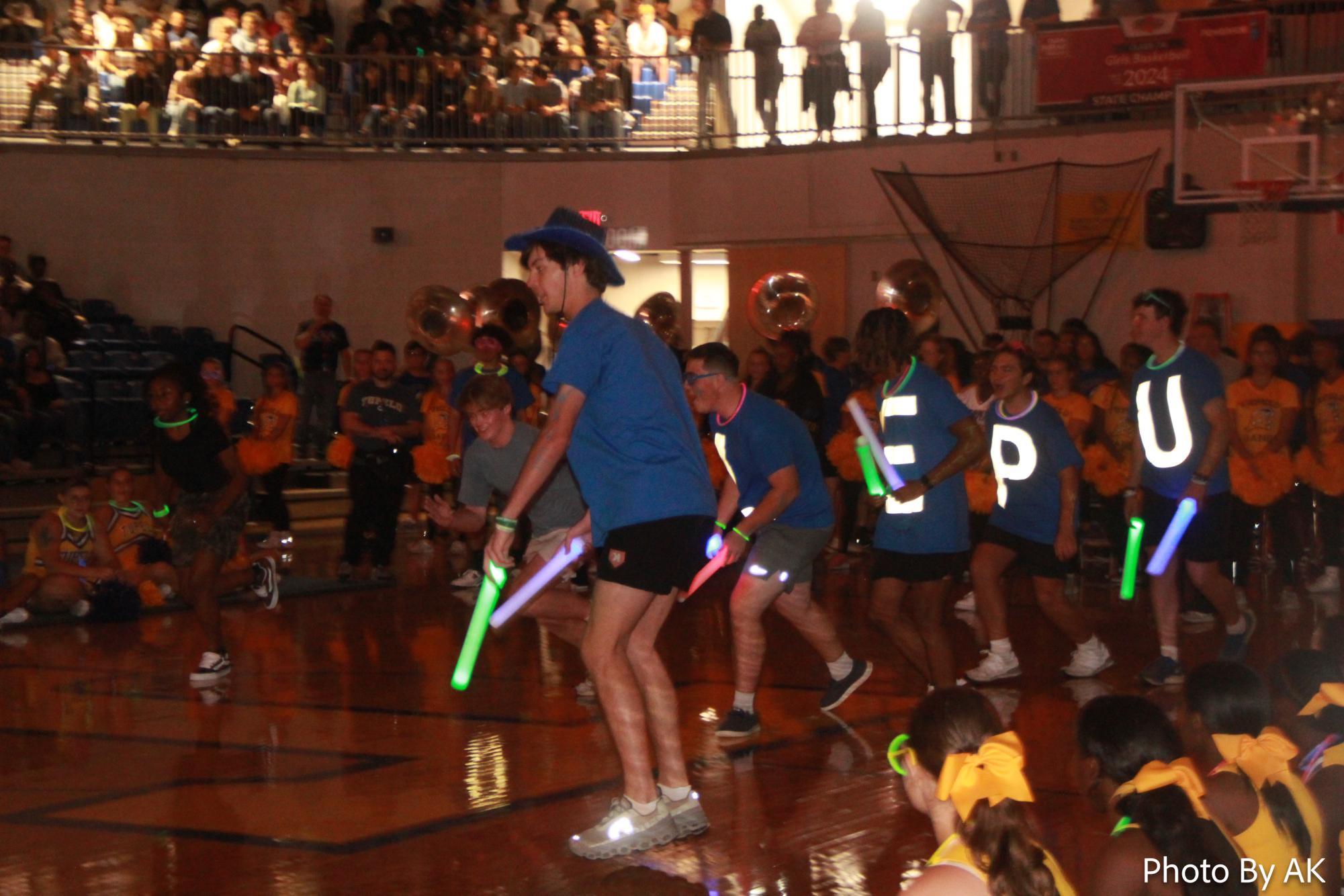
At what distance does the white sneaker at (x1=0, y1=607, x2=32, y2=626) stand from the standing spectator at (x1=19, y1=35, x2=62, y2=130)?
425 inches

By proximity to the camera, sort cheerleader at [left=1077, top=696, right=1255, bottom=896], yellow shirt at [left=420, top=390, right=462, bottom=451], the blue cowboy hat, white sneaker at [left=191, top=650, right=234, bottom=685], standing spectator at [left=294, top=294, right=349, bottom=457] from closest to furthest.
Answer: cheerleader at [left=1077, top=696, right=1255, bottom=896] → the blue cowboy hat → white sneaker at [left=191, top=650, right=234, bottom=685] → yellow shirt at [left=420, top=390, right=462, bottom=451] → standing spectator at [left=294, top=294, right=349, bottom=457]

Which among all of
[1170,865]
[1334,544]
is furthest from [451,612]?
[1170,865]

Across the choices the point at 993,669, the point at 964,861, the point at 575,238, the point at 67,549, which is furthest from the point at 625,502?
the point at 67,549

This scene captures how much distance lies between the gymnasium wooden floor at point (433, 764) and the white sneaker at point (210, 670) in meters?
0.09

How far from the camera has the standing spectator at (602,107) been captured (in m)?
20.3

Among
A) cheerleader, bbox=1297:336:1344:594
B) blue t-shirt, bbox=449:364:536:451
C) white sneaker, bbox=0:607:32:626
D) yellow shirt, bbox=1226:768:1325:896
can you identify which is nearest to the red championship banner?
cheerleader, bbox=1297:336:1344:594

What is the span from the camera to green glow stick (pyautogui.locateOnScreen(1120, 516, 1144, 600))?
8188 mm

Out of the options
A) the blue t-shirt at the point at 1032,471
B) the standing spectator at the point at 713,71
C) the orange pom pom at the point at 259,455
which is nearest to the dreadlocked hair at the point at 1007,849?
the blue t-shirt at the point at 1032,471

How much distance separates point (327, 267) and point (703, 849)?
16.8 m

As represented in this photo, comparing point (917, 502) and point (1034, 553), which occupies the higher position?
point (917, 502)

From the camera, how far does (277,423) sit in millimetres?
13203

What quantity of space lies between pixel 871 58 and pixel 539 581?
14041mm

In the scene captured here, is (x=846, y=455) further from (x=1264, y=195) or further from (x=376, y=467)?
(x=1264, y=195)

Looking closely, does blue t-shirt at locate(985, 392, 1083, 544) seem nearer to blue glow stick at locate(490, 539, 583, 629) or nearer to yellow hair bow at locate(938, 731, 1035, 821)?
blue glow stick at locate(490, 539, 583, 629)
